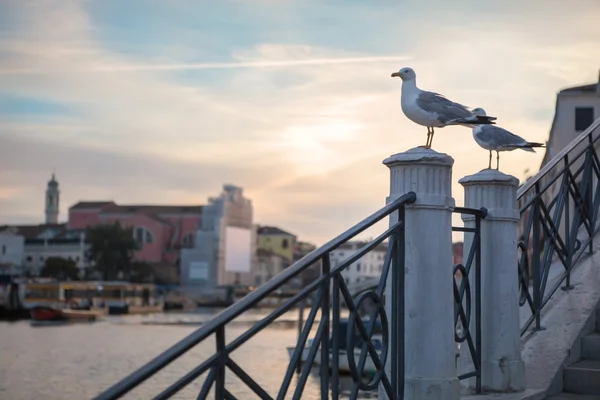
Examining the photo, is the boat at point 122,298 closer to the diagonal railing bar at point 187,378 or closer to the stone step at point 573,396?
the stone step at point 573,396

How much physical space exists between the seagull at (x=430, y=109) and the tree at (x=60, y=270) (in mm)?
91658

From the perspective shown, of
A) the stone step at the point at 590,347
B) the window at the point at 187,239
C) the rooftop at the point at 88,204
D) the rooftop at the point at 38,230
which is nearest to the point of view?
the stone step at the point at 590,347

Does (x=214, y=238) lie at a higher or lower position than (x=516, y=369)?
higher

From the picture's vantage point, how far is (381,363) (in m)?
4.27

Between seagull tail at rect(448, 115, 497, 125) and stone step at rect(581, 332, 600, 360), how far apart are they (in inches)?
63.6

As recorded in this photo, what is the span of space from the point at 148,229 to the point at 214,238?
799cm

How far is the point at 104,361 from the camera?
3766cm

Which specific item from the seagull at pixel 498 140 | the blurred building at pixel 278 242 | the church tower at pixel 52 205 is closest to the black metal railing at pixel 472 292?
the seagull at pixel 498 140

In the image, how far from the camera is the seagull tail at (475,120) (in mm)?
4816

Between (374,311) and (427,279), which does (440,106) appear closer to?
(427,279)

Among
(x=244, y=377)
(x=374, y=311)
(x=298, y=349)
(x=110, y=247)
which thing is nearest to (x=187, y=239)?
(x=110, y=247)

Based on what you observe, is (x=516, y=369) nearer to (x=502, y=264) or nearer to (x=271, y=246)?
(x=502, y=264)

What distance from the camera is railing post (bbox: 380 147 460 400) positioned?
4.42 meters

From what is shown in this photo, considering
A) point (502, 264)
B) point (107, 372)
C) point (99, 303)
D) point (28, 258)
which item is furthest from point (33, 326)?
point (502, 264)
